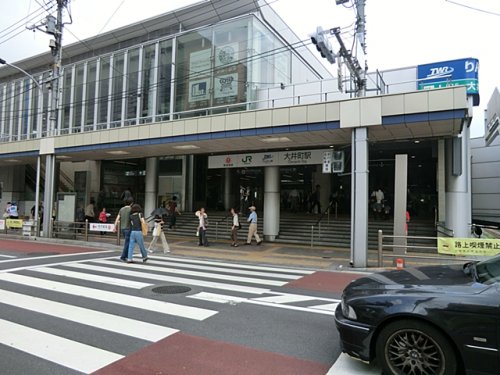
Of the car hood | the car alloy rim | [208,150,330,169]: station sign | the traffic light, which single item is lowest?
the car alloy rim

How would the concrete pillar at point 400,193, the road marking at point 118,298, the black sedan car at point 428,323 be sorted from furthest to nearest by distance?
the concrete pillar at point 400,193, the road marking at point 118,298, the black sedan car at point 428,323

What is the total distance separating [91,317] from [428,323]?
15.8 ft

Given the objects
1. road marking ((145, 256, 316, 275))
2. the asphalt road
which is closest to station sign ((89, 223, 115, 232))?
road marking ((145, 256, 316, 275))

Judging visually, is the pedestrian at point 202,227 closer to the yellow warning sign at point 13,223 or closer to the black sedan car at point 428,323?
the yellow warning sign at point 13,223

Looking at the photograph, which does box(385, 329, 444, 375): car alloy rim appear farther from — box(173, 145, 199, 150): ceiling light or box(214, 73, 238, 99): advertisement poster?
box(214, 73, 238, 99): advertisement poster

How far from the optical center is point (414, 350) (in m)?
3.61

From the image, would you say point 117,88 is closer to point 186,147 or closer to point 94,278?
point 186,147

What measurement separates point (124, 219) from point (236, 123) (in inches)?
218

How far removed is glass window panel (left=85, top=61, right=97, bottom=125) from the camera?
31375 millimetres

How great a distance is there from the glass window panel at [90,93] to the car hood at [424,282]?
30.9 meters

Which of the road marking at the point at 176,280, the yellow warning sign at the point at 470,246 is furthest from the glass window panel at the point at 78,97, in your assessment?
the yellow warning sign at the point at 470,246

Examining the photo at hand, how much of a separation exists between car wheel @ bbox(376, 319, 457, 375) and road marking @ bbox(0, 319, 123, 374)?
2.93m

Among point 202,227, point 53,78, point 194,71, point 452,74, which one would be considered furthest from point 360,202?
point 194,71

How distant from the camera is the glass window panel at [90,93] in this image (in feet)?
103
